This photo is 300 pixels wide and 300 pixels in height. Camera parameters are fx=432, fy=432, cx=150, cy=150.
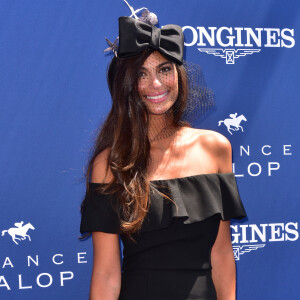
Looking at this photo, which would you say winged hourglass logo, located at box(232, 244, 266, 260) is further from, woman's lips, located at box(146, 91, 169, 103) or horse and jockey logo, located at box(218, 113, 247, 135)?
woman's lips, located at box(146, 91, 169, 103)

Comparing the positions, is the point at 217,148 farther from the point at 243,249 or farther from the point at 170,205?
the point at 243,249

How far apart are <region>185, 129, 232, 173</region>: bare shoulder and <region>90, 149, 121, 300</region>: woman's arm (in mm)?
360

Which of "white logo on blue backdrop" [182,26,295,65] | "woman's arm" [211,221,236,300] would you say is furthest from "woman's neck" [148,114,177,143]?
"white logo on blue backdrop" [182,26,295,65]

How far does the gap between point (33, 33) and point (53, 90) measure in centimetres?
25

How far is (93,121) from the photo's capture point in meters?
1.91

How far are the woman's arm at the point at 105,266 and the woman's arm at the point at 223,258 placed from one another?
0.36 meters

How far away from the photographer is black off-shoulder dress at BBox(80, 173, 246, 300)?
4.54 ft

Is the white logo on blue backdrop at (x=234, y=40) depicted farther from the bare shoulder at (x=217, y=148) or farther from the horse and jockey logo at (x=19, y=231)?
the horse and jockey logo at (x=19, y=231)

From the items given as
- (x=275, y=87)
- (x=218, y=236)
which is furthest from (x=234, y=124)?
(x=218, y=236)

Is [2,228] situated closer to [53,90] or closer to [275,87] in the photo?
[53,90]

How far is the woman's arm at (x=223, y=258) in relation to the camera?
1522mm

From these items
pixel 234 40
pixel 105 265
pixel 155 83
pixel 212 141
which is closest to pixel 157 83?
pixel 155 83

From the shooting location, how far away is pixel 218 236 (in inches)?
60.6

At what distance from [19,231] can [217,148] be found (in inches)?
35.9
